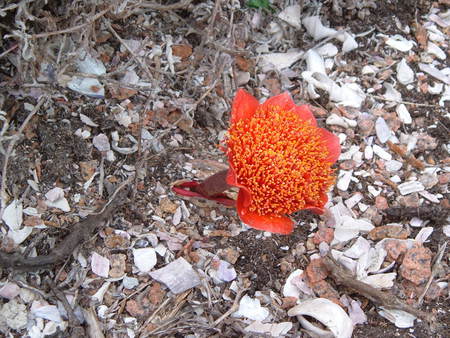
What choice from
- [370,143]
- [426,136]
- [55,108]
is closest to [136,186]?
[55,108]

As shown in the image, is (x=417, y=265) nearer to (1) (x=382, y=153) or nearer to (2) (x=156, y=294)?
(1) (x=382, y=153)

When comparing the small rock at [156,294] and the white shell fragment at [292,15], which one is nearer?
the small rock at [156,294]

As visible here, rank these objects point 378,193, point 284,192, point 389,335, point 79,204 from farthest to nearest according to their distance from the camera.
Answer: point 378,193 < point 79,204 < point 389,335 < point 284,192

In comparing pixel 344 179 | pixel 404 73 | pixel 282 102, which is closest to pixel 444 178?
pixel 344 179

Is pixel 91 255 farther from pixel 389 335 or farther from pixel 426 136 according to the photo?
pixel 426 136

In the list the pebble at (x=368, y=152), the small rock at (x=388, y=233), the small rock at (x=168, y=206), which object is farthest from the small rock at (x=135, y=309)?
the pebble at (x=368, y=152)

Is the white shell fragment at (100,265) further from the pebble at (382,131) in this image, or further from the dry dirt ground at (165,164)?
the pebble at (382,131)

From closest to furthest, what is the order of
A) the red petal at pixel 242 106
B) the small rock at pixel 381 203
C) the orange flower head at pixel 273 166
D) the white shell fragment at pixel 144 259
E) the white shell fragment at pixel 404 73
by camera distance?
the orange flower head at pixel 273 166 → the red petal at pixel 242 106 → the white shell fragment at pixel 144 259 → the small rock at pixel 381 203 → the white shell fragment at pixel 404 73
